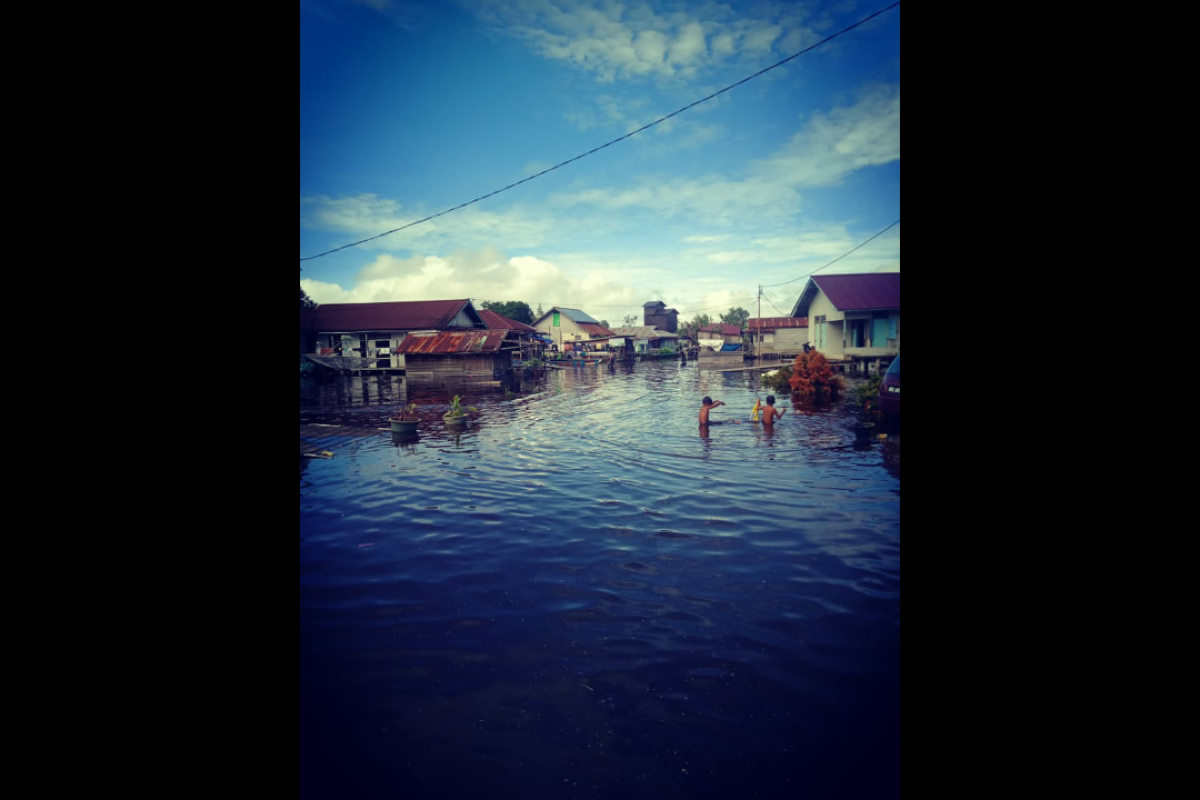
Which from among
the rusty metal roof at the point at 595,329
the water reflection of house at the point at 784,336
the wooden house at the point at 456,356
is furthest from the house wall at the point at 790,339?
the rusty metal roof at the point at 595,329

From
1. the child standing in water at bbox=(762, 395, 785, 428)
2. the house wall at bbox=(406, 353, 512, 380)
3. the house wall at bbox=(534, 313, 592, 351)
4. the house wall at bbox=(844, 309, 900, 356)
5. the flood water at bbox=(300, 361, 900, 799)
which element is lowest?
the flood water at bbox=(300, 361, 900, 799)

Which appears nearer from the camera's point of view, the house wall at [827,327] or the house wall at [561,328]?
the house wall at [827,327]

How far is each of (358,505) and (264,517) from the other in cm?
680

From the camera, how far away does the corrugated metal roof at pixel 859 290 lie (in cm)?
2425

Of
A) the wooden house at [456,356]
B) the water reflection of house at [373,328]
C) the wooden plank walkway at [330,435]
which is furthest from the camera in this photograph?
the water reflection of house at [373,328]

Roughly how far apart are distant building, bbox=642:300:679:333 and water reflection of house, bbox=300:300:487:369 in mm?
46485

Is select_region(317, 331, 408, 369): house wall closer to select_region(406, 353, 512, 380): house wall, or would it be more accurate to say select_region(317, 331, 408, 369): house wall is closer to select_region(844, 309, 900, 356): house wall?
select_region(406, 353, 512, 380): house wall

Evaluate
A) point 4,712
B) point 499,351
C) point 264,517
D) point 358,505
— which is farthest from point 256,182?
point 499,351

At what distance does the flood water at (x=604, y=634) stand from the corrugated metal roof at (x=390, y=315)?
86.3ft

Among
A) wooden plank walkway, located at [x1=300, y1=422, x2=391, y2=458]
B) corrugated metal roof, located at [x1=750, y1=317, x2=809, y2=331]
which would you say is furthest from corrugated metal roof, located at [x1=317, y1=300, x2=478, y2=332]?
corrugated metal roof, located at [x1=750, y1=317, x2=809, y2=331]

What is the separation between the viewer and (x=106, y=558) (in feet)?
4.05

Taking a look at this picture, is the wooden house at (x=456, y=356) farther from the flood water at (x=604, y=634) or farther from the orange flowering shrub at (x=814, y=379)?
the flood water at (x=604, y=634)

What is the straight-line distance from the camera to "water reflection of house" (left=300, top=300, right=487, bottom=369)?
33500 mm

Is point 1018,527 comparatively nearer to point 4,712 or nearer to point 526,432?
point 4,712
